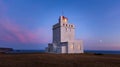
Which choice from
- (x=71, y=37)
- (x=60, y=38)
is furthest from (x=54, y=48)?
(x=71, y=37)

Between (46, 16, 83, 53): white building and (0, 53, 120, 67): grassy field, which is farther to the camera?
(46, 16, 83, 53): white building

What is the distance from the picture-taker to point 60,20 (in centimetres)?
3931

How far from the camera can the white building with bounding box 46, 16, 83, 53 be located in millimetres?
Answer: 35469

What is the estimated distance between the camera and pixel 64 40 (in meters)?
39.1

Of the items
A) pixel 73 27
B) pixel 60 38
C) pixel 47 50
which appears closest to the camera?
pixel 60 38

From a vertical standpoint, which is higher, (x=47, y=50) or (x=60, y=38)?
(x=60, y=38)

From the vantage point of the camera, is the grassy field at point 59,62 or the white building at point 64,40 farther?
the white building at point 64,40

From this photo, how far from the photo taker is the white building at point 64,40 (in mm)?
35469

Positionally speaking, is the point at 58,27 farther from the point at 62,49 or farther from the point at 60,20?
the point at 62,49

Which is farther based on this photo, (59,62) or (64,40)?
(64,40)

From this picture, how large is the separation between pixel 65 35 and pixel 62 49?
5.25 m

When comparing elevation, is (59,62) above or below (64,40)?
below

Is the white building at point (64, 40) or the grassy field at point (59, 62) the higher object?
the white building at point (64, 40)

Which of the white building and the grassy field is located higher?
the white building
